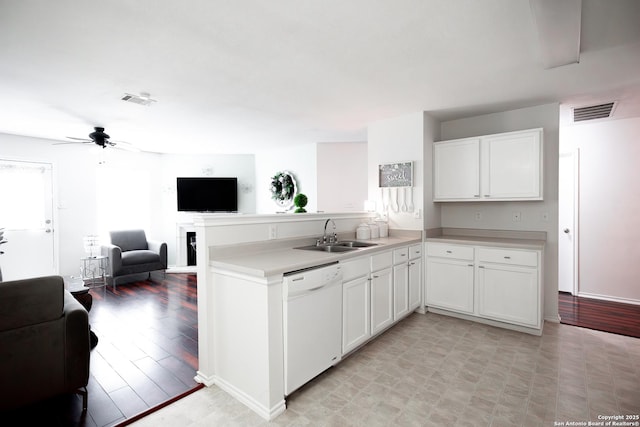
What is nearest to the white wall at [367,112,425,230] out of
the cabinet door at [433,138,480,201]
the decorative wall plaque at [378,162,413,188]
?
the decorative wall plaque at [378,162,413,188]

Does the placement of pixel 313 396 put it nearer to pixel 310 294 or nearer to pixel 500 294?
pixel 310 294

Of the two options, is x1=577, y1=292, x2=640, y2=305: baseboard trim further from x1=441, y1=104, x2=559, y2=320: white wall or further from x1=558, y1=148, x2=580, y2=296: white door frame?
x1=441, y1=104, x2=559, y2=320: white wall

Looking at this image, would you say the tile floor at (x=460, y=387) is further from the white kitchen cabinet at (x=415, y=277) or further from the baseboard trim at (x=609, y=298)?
the baseboard trim at (x=609, y=298)

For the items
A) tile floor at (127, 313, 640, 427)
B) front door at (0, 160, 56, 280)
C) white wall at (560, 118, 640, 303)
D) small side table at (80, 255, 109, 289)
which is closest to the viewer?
tile floor at (127, 313, 640, 427)

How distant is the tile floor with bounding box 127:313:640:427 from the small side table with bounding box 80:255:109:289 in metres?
4.11

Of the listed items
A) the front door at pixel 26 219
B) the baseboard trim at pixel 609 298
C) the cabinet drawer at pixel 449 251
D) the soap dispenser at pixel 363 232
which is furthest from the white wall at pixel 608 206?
the front door at pixel 26 219

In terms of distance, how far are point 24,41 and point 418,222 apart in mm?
3771

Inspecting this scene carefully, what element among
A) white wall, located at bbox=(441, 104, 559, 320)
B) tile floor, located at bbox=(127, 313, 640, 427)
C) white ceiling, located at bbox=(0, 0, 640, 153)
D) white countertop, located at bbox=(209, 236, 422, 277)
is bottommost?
tile floor, located at bbox=(127, 313, 640, 427)

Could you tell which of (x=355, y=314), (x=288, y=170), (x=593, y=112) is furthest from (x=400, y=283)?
(x=288, y=170)

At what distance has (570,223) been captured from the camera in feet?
14.3

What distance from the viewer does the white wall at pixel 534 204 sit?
3383 mm

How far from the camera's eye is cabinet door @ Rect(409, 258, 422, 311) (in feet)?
11.2

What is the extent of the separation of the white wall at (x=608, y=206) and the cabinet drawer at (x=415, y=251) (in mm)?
2519

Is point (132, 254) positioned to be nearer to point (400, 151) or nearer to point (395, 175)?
point (395, 175)
